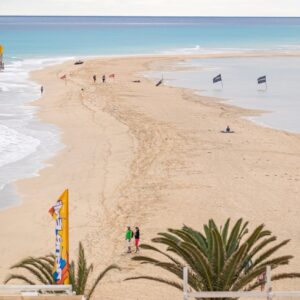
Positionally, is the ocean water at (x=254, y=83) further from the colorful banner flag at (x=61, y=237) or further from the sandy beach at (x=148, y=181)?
the colorful banner flag at (x=61, y=237)

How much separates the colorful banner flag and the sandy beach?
187 inches

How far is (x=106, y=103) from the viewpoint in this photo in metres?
56.3

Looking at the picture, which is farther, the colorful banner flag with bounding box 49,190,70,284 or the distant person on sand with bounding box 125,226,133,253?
the distant person on sand with bounding box 125,226,133,253

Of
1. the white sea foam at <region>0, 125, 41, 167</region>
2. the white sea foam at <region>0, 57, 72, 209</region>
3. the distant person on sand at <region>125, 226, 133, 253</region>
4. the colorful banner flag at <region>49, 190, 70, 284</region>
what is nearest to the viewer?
the colorful banner flag at <region>49, 190, 70, 284</region>

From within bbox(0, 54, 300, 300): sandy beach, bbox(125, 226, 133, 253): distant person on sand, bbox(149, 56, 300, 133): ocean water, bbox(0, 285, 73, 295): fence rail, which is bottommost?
bbox(0, 285, 73, 295): fence rail

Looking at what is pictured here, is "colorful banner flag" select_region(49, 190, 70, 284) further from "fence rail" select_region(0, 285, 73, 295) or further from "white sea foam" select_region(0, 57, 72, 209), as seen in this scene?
"white sea foam" select_region(0, 57, 72, 209)

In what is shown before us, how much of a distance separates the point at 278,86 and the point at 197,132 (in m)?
27.1

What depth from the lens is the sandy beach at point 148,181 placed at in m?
24.7

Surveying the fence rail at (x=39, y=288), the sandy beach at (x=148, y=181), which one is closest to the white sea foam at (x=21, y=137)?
the sandy beach at (x=148, y=181)

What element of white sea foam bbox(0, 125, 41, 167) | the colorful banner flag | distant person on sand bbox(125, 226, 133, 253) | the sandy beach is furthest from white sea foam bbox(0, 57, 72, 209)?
the colorful banner flag

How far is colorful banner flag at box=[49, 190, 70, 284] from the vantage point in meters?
15.5

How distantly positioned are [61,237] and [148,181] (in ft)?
56.5

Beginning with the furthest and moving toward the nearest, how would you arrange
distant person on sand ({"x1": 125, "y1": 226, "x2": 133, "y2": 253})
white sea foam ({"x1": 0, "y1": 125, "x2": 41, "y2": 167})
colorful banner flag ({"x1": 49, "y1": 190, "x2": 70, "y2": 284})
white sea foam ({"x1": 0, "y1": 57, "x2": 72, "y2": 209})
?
white sea foam ({"x1": 0, "y1": 125, "x2": 41, "y2": 167})
white sea foam ({"x1": 0, "y1": 57, "x2": 72, "y2": 209})
distant person on sand ({"x1": 125, "y1": 226, "x2": 133, "y2": 253})
colorful banner flag ({"x1": 49, "y1": 190, "x2": 70, "y2": 284})

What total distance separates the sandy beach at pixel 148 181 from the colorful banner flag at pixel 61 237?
4762 millimetres
